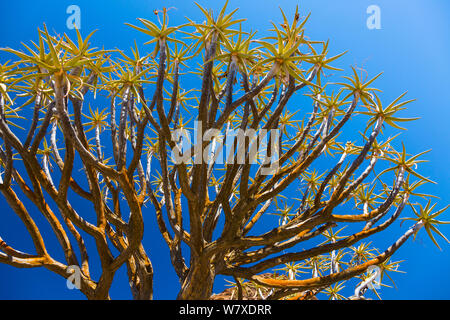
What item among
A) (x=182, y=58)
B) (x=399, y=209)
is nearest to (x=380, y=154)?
(x=399, y=209)

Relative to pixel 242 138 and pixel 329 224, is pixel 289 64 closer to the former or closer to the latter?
pixel 242 138

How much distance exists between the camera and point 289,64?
2.61m

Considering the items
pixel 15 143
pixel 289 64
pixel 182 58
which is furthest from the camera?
pixel 182 58

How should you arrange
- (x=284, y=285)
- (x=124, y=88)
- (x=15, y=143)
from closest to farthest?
(x=15, y=143) < (x=124, y=88) < (x=284, y=285)

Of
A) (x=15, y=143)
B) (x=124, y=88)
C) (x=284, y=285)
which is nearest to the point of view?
(x=15, y=143)

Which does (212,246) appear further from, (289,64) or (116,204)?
(289,64)

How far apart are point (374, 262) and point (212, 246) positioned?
1590mm

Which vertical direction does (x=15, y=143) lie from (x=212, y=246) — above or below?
above

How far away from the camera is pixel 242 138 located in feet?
9.63

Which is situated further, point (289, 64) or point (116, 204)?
point (116, 204)
